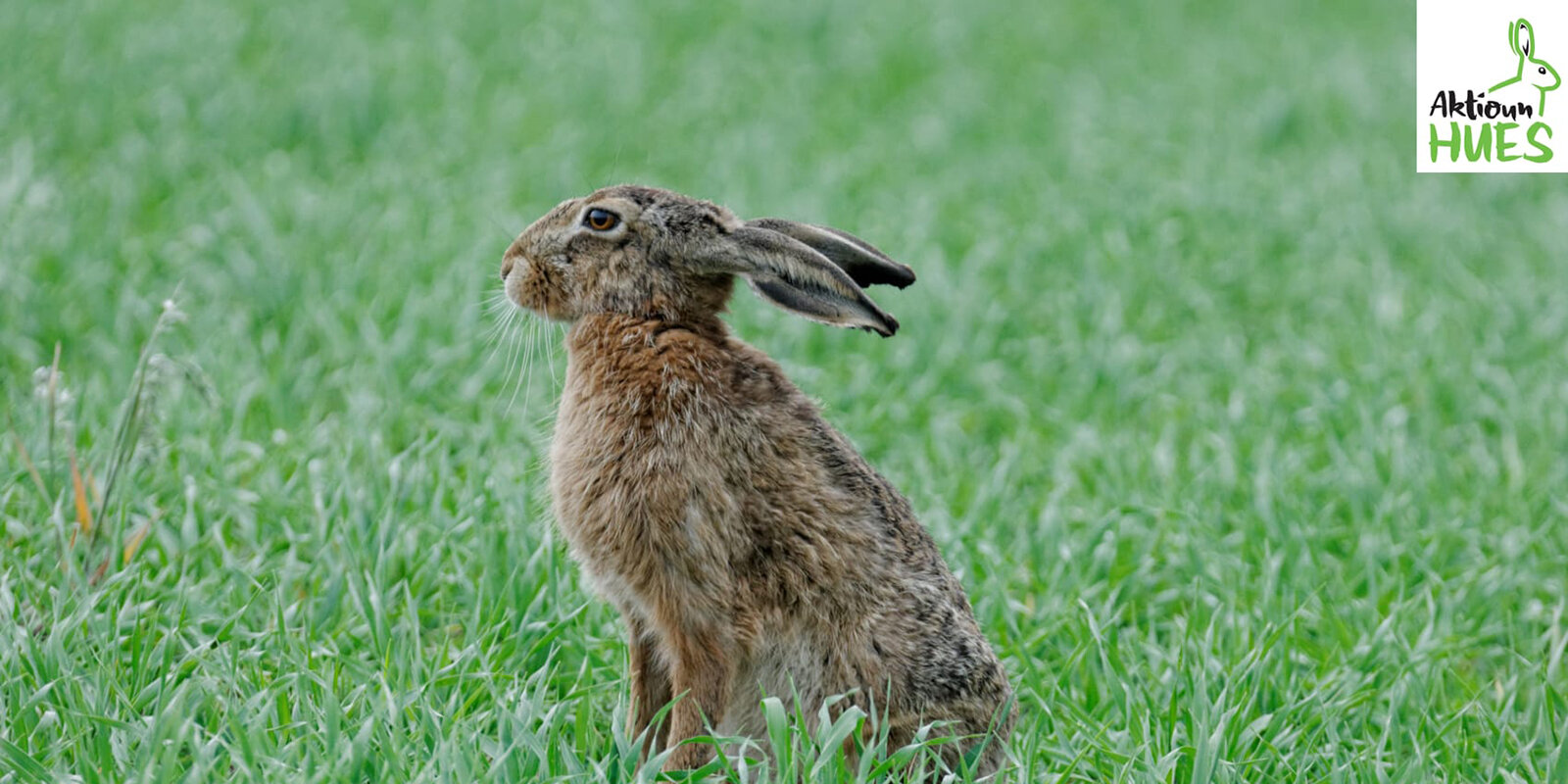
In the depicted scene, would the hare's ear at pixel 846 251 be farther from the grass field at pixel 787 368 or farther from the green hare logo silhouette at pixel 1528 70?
the green hare logo silhouette at pixel 1528 70

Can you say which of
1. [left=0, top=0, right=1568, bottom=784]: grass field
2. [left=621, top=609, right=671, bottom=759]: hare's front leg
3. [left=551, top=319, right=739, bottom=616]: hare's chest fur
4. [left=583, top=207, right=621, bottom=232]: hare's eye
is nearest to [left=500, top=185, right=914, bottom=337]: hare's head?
[left=583, top=207, right=621, bottom=232]: hare's eye

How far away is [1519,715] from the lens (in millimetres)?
3926

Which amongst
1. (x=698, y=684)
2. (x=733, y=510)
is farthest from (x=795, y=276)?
(x=698, y=684)

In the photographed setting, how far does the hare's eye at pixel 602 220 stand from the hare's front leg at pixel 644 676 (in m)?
0.80

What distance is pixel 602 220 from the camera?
3.38 metres

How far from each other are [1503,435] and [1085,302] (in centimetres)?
180

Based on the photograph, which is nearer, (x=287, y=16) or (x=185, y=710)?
(x=185, y=710)

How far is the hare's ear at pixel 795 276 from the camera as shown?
3.06 m

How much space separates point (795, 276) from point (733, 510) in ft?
1.55

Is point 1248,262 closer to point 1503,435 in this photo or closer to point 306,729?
point 1503,435

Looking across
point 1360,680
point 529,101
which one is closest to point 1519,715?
point 1360,680

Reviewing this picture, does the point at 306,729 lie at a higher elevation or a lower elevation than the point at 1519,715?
higher

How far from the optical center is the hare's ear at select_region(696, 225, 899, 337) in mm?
3061

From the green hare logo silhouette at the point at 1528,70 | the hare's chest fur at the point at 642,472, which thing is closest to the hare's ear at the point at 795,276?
the hare's chest fur at the point at 642,472
